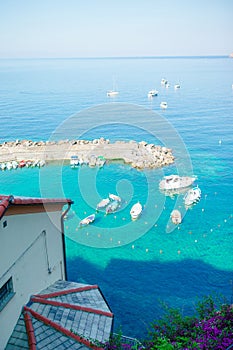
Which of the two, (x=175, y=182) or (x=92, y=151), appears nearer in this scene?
(x=175, y=182)

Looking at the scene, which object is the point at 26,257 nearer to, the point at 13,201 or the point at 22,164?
the point at 13,201

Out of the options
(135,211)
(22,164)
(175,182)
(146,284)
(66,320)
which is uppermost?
(66,320)

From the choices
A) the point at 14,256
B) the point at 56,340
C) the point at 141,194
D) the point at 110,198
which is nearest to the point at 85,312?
the point at 56,340

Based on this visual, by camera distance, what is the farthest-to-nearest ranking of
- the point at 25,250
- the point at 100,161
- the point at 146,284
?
the point at 100,161 < the point at 146,284 < the point at 25,250

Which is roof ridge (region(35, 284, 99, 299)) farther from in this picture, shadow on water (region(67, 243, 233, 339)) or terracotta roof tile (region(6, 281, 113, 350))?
shadow on water (region(67, 243, 233, 339))

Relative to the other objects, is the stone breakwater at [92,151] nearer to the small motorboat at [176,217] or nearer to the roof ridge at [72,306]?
the small motorboat at [176,217]

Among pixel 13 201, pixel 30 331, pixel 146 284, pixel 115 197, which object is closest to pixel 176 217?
pixel 115 197

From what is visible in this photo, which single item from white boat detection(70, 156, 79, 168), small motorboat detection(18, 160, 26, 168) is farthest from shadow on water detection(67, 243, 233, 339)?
small motorboat detection(18, 160, 26, 168)
